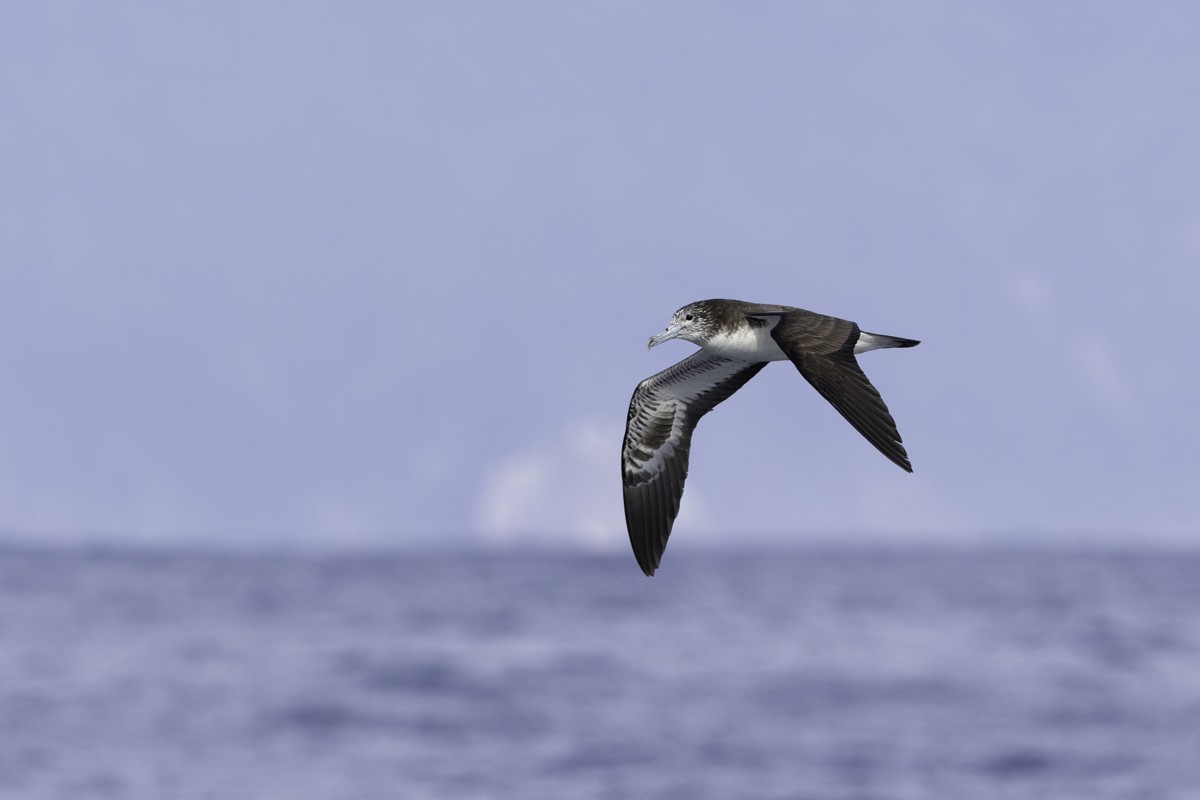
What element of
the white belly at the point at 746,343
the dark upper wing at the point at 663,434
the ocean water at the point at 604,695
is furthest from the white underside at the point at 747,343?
the ocean water at the point at 604,695

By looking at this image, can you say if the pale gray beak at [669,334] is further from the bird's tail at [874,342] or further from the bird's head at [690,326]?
the bird's tail at [874,342]

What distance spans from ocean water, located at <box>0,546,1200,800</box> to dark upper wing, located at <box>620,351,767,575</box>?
23922 millimetres

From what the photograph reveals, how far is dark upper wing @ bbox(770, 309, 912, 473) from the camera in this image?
32.6 ft

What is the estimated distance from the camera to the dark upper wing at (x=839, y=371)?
992 cm

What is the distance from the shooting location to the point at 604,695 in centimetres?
5072

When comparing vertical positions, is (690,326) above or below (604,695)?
above

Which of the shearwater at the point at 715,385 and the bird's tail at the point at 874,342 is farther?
the bird's tail at the point at 874,342

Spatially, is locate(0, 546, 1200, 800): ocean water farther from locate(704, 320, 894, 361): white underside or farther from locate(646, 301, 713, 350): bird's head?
locate(646, 301, 713, 350): bird's head

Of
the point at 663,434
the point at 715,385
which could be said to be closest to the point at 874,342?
the point at 715,385

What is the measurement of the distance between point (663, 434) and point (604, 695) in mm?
37584

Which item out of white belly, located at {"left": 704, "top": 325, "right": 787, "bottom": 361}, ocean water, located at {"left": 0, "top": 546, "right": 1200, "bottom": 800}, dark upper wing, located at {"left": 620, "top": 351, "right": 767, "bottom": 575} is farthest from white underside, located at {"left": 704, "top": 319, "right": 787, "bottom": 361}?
ocean water, located at {"left": 0, "top": 546, "right": 1200, "bottom": 800}

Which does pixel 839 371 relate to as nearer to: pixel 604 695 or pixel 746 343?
pixel 746 343

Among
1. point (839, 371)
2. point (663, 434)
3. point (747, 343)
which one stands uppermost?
point (747, 343)

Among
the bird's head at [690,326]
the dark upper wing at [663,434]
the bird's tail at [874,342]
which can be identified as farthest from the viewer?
the dark upper wing at [663,434]
